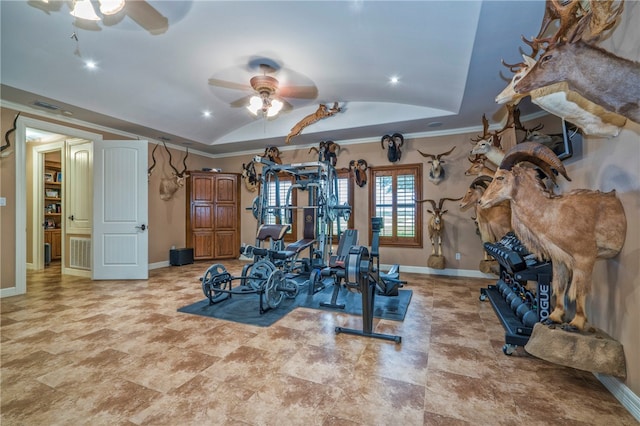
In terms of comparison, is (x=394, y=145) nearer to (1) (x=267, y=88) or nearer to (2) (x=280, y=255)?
(1) (x=267, y=88)

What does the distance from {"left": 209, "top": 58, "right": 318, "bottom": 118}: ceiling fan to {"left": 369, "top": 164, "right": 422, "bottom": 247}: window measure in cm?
252

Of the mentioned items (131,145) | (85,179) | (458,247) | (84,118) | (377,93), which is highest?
(377,93)

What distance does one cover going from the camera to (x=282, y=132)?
6520 millimetres

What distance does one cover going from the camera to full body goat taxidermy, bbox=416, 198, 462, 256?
5.82 meters

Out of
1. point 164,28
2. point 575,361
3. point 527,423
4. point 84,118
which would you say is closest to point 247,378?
point 527,423

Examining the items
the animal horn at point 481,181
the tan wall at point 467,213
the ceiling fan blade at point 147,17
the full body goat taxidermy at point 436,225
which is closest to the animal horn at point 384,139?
the tan wall at point 467,213

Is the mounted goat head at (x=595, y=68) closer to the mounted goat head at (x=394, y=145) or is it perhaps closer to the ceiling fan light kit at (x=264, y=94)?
the ceiling fan light kit at (x=264, y=94)

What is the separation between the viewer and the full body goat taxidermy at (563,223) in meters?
1.97

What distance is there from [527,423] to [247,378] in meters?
1.90

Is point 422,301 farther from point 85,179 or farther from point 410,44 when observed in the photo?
point 85,179

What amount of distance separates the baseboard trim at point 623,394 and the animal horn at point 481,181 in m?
2.32

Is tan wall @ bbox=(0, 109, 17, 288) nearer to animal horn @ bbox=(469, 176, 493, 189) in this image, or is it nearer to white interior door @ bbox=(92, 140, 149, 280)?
white interior door @ bbox=(92, 140, 149, 280)

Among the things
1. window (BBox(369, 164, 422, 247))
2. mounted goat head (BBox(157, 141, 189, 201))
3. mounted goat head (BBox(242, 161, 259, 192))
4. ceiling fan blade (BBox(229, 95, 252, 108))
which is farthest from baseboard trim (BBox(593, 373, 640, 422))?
mounted goat head (BBox(157, 141, 189, 201))

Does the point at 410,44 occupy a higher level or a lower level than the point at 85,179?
higher
